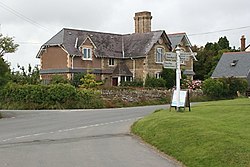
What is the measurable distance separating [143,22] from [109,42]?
832 centimetres

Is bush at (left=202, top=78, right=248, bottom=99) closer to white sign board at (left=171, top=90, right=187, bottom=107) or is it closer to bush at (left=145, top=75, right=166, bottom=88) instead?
bush at (left=145, top=75, right=166, bottom=88)

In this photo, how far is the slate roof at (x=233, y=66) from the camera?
67688 mm

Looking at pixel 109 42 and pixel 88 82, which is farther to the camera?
pixel 109 42

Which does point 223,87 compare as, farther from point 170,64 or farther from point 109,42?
point 170,64

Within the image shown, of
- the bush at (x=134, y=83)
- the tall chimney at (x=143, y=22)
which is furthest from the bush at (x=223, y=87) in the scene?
the tall chimney at (x=143, y=22)

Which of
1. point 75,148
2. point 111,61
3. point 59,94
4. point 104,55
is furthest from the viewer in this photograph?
point 111,61

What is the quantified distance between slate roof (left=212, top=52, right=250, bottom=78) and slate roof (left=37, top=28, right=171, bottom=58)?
478 inches

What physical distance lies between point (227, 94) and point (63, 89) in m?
21.2

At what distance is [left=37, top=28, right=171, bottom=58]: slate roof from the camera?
5994 cm

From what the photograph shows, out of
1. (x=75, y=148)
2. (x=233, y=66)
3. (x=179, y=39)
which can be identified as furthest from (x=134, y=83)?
(x=75, y=148)

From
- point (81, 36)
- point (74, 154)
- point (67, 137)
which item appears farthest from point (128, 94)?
point (74, 154)

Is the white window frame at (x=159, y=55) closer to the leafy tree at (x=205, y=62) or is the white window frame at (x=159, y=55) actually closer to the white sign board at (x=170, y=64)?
the leafy tree at (x=205, y=62)

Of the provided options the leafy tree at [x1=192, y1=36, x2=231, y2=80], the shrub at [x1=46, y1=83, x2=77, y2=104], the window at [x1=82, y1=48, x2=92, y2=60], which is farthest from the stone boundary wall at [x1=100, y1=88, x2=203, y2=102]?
the leafy tree at [x1=192, y1=36, x2=231, y2=80]

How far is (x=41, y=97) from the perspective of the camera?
41.1 metres
